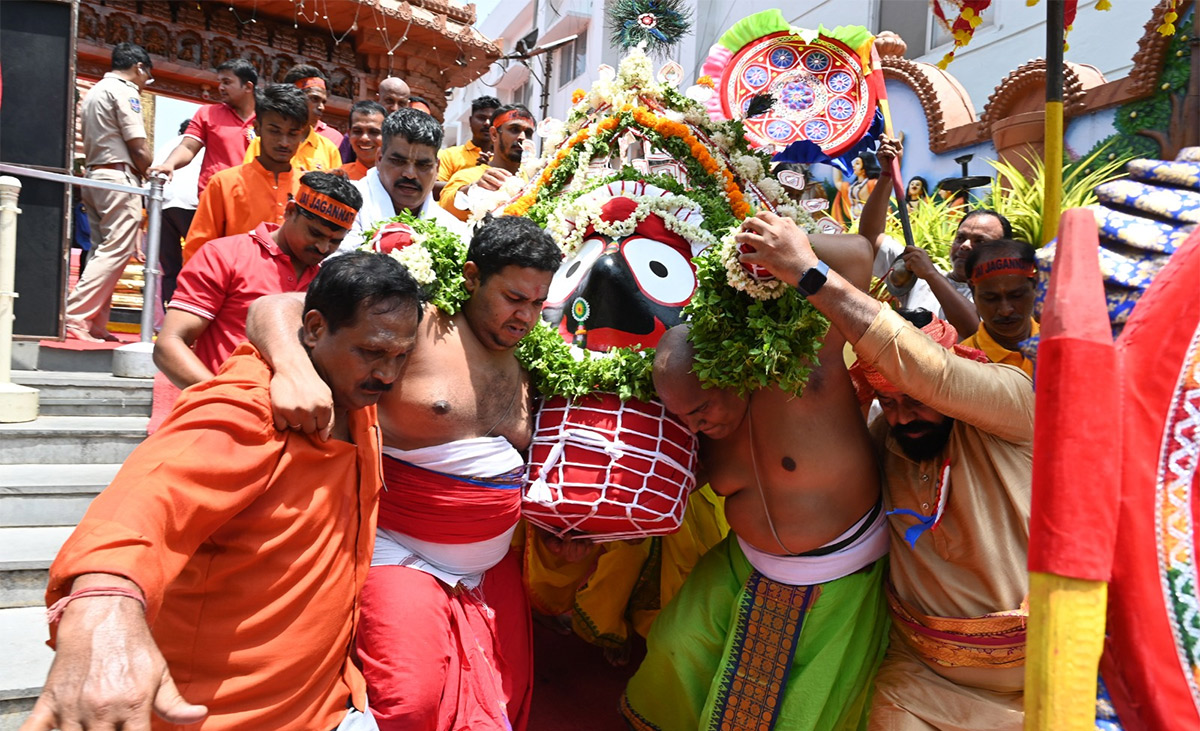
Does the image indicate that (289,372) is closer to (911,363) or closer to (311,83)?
(911,363)

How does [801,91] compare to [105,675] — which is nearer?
[105,675]

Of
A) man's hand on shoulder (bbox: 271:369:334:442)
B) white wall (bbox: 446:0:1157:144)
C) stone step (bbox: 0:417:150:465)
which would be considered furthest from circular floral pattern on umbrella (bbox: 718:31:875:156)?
white wall (bbox: 446:0:1157:144)

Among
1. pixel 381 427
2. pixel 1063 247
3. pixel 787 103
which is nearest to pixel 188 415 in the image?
pixel 381 427

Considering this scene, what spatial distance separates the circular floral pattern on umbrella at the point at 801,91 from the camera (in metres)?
3.67

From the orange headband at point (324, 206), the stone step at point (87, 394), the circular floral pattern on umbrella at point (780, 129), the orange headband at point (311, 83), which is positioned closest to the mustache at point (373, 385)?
the orange headband at point (324, 206)

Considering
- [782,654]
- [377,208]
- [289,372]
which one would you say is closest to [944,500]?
[782,654]

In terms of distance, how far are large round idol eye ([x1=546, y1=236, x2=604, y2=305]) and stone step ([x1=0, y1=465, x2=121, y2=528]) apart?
2.47m

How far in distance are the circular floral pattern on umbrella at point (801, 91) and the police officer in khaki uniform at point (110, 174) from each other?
4.43 m

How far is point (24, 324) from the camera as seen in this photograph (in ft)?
18.0

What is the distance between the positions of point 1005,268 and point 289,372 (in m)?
2.86

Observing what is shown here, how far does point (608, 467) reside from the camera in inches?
103

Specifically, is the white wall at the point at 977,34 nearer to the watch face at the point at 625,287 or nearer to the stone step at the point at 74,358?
the watch face at the point at 625,287

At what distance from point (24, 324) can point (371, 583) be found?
171 inches

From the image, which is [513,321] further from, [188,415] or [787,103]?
[787,103]
